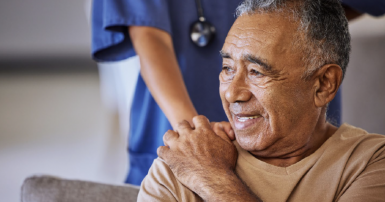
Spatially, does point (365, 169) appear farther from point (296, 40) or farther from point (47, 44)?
point (47, 44)

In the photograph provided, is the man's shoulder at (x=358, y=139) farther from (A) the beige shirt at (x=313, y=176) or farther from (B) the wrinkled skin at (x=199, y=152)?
(B) the wrinkled skin at (x=199, y=152)

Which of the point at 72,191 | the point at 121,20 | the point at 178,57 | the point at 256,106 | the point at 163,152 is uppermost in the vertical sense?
the point at 121,20

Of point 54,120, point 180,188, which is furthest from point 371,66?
point 54,120

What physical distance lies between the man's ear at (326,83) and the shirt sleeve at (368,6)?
776 mm

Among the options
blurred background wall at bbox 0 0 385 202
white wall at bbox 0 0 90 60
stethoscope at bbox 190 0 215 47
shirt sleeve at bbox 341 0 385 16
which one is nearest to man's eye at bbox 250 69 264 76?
stethoscope at bbox 190 0 215 47

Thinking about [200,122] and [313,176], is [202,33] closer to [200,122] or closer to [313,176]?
[200,122]

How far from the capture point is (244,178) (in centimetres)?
123

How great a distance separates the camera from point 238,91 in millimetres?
1184

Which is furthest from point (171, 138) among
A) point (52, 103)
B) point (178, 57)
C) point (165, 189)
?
point (52, 103)

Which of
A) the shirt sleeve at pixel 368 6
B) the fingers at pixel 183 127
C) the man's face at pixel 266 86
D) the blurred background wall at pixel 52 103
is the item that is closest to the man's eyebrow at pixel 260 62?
the man's face at pixel 266 86

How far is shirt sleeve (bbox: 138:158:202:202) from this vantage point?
1.15 metres

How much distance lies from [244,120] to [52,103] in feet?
15.0

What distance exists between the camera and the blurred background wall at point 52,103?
160 inches

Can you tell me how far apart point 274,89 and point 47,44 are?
4246mm
